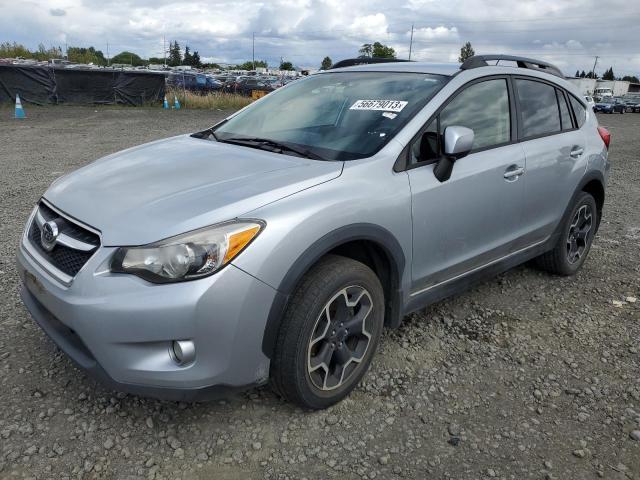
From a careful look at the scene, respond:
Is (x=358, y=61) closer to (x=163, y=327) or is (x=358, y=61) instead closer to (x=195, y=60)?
(x=163, y=327)

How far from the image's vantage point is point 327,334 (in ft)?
8.54

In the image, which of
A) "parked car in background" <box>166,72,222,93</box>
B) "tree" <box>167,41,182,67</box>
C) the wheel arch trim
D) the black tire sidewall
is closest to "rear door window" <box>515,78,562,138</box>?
the black tire sidewall

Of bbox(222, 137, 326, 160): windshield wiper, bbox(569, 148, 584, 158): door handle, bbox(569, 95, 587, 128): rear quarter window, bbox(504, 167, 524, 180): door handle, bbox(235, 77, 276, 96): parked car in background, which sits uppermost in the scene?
bbox(569, 95, 587, 128): rear quarter window

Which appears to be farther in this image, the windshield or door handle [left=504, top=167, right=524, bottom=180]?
door handle [left=504, top=167, right=524, bottom=180]

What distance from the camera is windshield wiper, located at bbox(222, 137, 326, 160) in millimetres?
2944

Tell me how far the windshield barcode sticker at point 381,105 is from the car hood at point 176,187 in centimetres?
63

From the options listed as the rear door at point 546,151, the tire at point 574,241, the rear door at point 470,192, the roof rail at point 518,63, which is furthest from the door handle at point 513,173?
the tire at point 574,241

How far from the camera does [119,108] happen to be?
20750 mm

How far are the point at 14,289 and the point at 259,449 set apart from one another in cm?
250

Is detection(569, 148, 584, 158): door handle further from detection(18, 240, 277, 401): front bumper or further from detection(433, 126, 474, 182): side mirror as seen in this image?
detection(18, 240, 277, 401): front bumper

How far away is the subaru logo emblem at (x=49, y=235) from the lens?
2.49 meters

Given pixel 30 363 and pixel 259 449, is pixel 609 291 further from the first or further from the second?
pixel 30 363

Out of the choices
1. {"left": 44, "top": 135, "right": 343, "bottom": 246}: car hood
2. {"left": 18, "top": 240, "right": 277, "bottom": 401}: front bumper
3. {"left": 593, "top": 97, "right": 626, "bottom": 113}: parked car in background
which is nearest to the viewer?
{"left": 18, "top": 240, "right": 277, "bottom": 401}: front bumper

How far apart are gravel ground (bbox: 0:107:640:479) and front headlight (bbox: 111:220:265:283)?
857 millimetres
